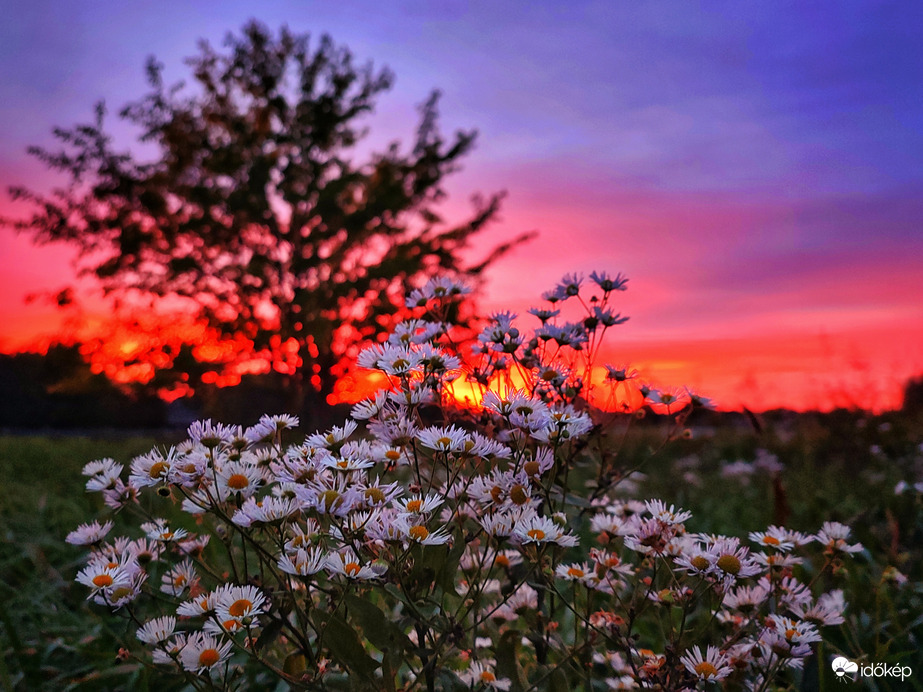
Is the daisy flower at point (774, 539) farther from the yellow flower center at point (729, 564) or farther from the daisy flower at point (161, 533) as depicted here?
the daisy flower at point (161, 533)


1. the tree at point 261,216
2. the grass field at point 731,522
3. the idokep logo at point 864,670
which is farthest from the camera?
the tree at point 261,216

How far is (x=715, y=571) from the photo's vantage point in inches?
58.7

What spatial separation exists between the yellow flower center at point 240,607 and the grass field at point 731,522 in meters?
0.33

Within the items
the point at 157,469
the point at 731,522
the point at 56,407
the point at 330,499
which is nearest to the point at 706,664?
the point at 330,499

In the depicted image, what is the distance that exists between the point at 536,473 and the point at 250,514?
60 centimetres

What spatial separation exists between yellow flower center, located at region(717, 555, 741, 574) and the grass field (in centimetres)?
63

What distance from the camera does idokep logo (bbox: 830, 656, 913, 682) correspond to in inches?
79.5

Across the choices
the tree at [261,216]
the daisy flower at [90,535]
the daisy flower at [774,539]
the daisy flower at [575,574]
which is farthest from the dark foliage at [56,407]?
the daisy flower at [774,539]

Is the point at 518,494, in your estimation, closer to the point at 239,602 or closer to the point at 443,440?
the point at 443,440

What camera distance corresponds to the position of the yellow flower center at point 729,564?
146 centimetres

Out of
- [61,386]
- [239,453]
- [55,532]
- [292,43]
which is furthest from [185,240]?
[239,453]

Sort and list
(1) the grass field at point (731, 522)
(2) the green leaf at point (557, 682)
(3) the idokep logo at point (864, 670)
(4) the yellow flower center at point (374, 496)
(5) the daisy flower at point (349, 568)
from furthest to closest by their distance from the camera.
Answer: (1) the grass field at point (731, 522)
(3) the idokep logo at point (864, 670)
(2) the green leaf at point (557, 682)
(4) the yellow flower center at point (374, 496)
(5) the daisy flower at point (349, 568)

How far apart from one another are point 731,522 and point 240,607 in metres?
4.31

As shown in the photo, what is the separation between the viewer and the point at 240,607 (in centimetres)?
136
